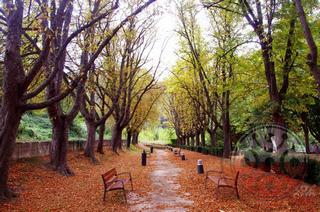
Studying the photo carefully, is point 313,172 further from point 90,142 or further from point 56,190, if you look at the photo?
point 90,142

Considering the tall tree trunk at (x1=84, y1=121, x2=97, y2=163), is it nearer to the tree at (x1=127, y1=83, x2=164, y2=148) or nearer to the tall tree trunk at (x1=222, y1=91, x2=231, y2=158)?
the tall tree trunk at (x1=222, y1=91, x2=231, y2=158)

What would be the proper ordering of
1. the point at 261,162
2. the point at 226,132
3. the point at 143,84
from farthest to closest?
1. the point at 143,84
2. the point at 226,132
3. the point at 261,162

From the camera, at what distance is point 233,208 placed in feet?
24.7

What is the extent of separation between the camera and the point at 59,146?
13492mm

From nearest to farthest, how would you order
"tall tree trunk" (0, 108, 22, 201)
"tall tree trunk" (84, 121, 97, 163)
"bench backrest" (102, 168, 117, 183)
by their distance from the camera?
"tall tree trunk" (0, 108, 22, 201)
"bench backrest" (102, 168, 117, 183)
"tall tree trunk" (84, 121, 97, 163)

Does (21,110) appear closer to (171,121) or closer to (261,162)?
(261,162)

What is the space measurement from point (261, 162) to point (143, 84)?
944 inches

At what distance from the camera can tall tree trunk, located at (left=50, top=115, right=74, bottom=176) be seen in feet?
43.7

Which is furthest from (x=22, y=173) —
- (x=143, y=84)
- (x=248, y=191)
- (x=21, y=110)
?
(x=143, y=84)

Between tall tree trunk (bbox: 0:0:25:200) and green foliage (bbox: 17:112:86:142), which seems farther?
green foliage (bbox: 17:112:86:142)

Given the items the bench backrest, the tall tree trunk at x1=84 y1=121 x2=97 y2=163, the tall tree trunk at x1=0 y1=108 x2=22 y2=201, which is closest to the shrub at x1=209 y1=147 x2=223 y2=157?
the tall tree trunk at x1=84 y1=121 x2=97 y2=163

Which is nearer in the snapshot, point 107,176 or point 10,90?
point 10,90

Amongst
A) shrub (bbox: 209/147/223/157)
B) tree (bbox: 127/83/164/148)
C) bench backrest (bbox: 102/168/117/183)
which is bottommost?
bench backrest (bbox: 102/168/117/183)

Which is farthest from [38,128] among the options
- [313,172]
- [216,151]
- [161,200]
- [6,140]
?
[313,172]
